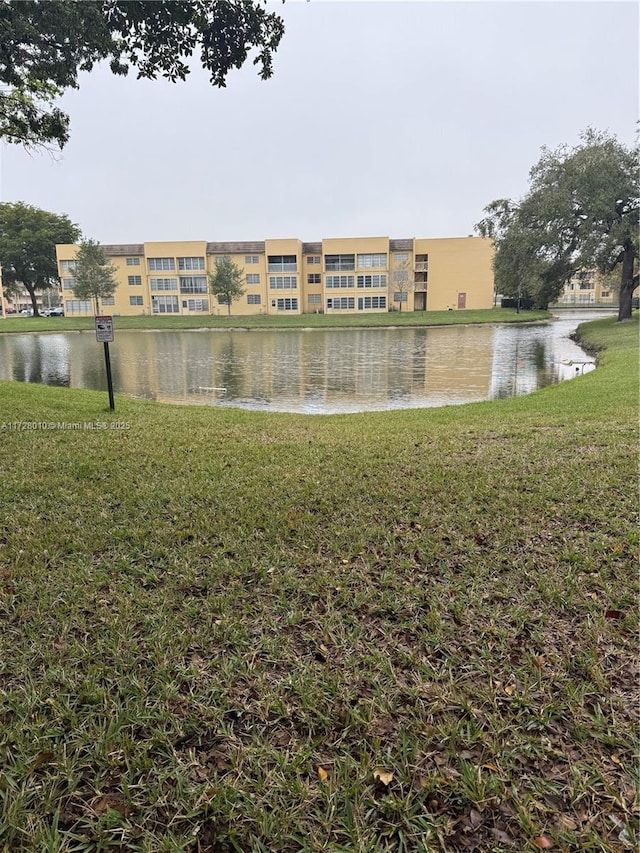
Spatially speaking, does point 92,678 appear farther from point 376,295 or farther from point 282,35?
point 376,295

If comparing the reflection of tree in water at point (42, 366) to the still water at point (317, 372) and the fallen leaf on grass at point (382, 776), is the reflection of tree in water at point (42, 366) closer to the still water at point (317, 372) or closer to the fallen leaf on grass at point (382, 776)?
the still water at point (317, 372)

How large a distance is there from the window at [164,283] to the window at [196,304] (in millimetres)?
2120

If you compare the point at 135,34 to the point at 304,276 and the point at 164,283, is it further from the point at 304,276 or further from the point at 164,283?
the point at 164,283

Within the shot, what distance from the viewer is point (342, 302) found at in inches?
2525

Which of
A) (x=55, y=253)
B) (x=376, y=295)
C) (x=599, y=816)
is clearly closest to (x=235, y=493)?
(x=599, y=816)

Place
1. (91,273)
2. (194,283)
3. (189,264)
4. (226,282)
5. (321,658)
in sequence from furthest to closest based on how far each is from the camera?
(194,283)
(189,264)
(226,282)
(91,273)
(321,658)

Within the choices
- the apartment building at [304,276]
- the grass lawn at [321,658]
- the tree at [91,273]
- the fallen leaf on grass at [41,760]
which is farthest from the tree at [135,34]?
the apartment building at [304,276]

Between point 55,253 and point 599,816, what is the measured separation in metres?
76.1

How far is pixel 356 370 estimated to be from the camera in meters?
17.0

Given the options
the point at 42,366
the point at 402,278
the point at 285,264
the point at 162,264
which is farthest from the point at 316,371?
the point at 162,264

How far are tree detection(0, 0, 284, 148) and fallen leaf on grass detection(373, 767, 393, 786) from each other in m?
6.41

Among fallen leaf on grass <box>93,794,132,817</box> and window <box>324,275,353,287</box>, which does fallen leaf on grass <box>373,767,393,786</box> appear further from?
window <box>324,275,353,287</box>

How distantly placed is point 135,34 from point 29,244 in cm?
6881

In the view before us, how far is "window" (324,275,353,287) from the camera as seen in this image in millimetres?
63656
